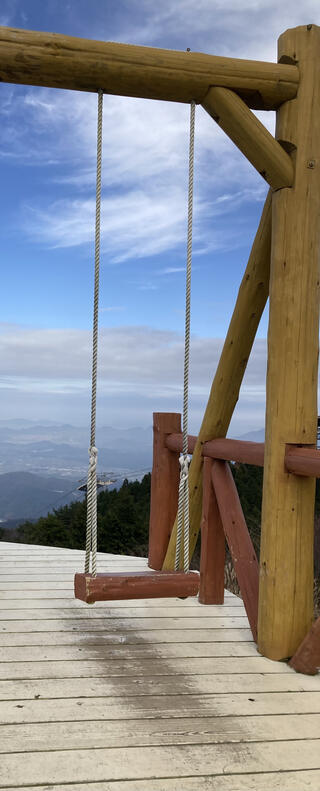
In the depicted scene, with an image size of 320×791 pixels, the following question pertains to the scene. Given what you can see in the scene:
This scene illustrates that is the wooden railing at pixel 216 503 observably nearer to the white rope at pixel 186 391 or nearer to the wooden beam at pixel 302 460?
the wooden beam at pixel 302 460

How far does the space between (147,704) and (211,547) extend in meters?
1.22

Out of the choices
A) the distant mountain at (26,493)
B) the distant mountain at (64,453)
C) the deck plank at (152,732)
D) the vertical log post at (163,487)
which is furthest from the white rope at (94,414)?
the distant mountain at (64,453)

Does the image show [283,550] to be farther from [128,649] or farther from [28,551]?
[28,551]

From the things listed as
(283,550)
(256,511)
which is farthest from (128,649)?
(256,511)

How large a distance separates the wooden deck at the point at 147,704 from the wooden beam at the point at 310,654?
6 cm

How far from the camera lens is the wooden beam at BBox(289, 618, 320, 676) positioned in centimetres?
246

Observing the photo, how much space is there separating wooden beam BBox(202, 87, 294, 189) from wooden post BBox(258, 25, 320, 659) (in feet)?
0.18

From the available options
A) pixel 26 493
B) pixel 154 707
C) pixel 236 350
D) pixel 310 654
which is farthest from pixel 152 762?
pixel 26 493

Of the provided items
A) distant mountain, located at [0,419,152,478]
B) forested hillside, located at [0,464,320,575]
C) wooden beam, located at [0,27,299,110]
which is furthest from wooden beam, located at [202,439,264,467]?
distant mountain, located at [0,419,152,478]

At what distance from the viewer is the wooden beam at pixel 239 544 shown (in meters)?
2.89

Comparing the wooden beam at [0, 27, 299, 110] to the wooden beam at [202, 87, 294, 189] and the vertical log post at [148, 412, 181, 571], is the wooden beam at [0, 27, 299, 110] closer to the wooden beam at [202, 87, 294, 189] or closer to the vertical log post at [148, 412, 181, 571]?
the wooden beam at [202, 87, 294, 189]

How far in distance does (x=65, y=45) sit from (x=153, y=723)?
7.42 ft

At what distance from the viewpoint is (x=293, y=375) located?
8.59ft

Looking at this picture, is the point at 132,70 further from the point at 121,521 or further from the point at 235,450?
the point at 121,521
